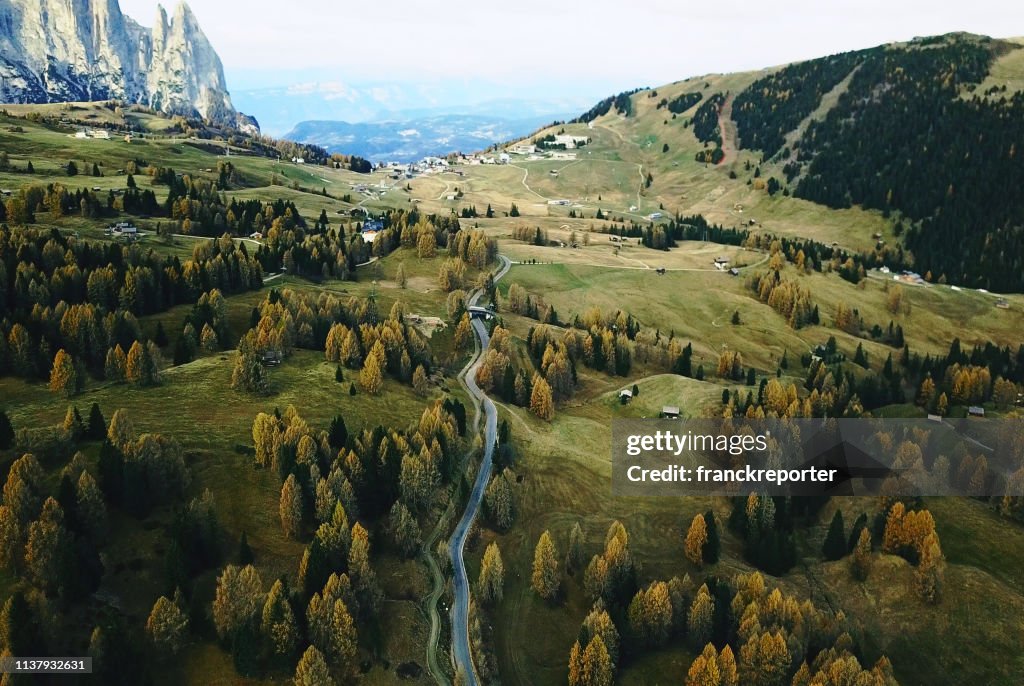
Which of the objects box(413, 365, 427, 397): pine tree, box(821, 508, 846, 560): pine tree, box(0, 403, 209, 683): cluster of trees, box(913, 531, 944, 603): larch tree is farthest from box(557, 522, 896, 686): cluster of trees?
box(413, 365, 427, 397): pine tree

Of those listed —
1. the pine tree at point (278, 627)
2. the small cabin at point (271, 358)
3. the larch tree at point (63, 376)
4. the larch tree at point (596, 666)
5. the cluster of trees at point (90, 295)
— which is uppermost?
the cluster of trees at point (90, 295)

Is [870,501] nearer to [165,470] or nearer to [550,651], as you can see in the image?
[550,651]

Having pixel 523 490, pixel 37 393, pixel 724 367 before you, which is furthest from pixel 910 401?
pixel 37 393

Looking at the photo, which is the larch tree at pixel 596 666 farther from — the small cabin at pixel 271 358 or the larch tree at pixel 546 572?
the small cabin at pixel 271 358

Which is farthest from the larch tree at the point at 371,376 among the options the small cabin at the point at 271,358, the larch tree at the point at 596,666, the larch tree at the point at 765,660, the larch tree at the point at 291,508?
the larch tree at the point at 765,660

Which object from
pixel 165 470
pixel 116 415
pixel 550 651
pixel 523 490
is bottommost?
pixel 550 651

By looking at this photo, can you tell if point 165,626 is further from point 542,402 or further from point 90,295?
point 90,295
